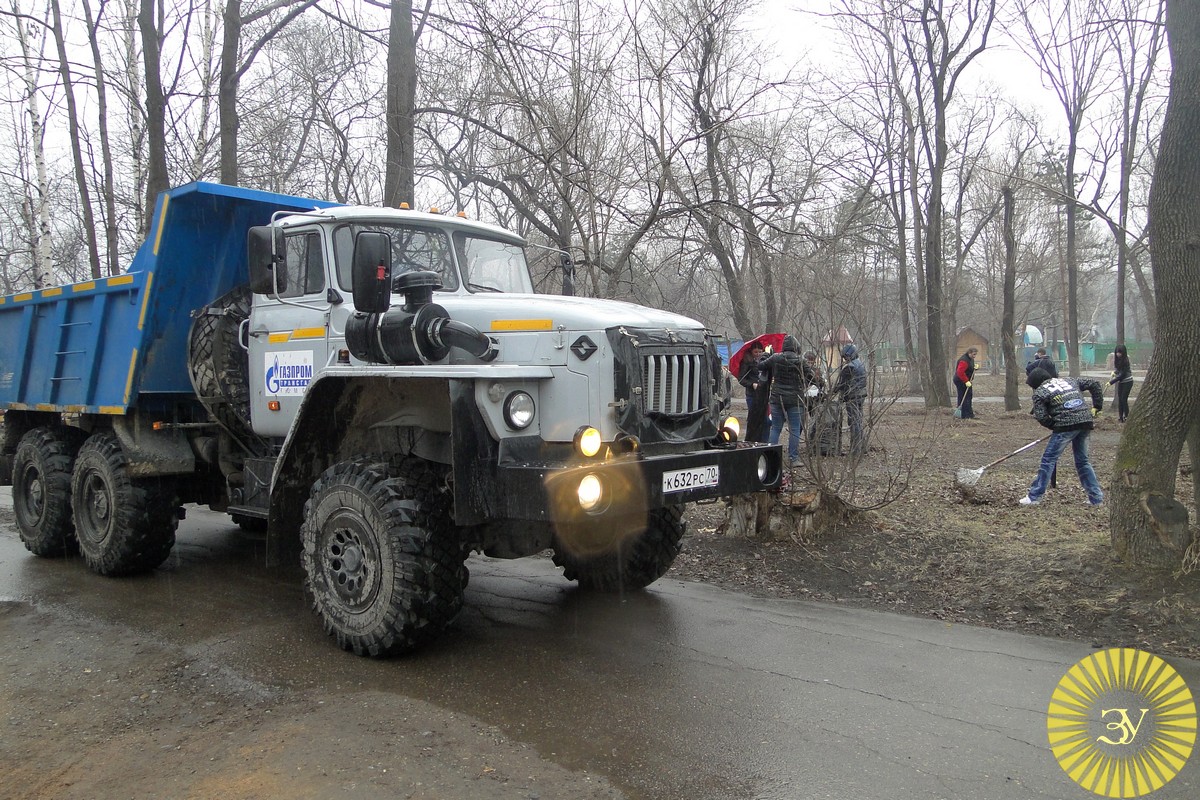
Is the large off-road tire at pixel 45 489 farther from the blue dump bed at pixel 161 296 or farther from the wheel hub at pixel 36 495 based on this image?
the blue dump bed at pixel 161 296

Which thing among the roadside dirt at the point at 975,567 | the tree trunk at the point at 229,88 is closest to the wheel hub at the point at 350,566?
the roadside dirt at the point at 975,567

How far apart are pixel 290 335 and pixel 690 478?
119 inches

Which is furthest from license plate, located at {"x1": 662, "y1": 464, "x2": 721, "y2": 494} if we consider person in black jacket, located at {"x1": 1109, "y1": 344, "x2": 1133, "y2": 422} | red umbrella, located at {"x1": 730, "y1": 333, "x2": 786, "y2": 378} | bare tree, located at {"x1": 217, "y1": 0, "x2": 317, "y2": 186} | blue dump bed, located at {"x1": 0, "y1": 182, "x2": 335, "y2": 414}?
person in black jacket, located at {"x1": 1109, "y1": 344, "x2": 1133, "y2": 422}

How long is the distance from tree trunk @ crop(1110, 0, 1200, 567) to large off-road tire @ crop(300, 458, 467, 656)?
14.5 ft

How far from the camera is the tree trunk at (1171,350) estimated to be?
5.57 m

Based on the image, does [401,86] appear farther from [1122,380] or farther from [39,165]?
[1122,380]

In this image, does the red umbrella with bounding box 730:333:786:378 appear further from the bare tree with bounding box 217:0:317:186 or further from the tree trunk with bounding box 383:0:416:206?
the bare tree with bounding box 217:0:317:186

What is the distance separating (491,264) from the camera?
6332 millimetres

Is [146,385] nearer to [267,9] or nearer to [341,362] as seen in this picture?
[341,362]

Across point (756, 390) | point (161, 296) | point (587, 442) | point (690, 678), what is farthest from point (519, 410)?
point (756, 390)

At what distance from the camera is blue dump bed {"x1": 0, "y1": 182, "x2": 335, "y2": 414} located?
6.52 metres

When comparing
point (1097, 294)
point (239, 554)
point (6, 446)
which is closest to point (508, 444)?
point (239, 554)

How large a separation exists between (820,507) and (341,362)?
160 inches

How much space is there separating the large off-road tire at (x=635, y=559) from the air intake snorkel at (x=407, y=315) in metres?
1.70
